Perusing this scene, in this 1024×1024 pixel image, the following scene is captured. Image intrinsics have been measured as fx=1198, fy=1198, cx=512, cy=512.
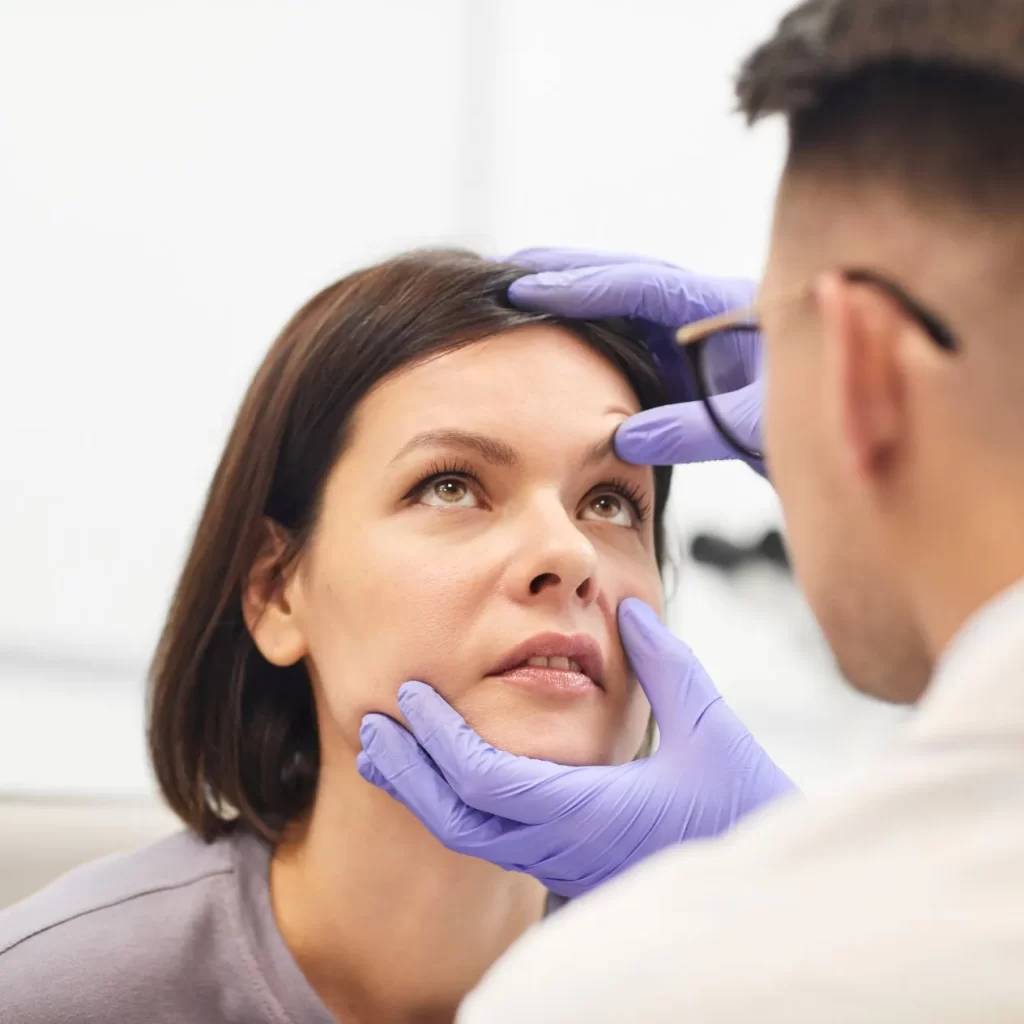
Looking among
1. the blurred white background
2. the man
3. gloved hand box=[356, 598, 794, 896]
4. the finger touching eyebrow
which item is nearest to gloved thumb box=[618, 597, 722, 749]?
gloved hand box=[356, 598, 794, 896]

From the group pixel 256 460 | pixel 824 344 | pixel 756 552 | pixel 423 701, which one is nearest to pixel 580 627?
pixel 423 701

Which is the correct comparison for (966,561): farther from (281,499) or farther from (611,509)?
(281,499)

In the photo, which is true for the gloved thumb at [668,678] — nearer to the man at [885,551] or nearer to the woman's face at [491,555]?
the woman's face at [491,555]

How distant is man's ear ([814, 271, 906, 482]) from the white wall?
1451mm

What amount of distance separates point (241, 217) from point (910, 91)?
1.73m

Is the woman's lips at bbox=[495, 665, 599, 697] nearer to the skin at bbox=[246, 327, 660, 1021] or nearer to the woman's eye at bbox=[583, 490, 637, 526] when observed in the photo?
the skin at bbox=[246, 327, 660, 1021]

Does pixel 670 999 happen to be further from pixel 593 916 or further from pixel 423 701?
pixel 423 701

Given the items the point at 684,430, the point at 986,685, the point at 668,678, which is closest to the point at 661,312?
the point at 684,430

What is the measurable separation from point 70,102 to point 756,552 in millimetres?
1531

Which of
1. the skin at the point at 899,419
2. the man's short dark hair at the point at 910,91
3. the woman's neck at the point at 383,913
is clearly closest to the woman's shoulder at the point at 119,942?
the woman's neck at the point at 383,913

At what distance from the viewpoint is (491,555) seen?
4.20 ft

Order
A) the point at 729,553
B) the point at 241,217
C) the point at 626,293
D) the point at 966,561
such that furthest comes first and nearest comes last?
1. the point at 729,553
2. the point at 241,217
3. the point at 626,293
4. the point at 966,561

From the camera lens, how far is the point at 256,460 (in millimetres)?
1438

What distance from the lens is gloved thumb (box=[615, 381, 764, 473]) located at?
4.48ft
